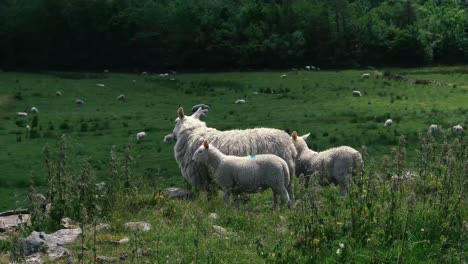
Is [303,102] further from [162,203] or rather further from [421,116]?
[162,203]

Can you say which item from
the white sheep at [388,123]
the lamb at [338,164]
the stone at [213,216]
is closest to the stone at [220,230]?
the stone at [213,216]

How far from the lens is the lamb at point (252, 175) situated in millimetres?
11094

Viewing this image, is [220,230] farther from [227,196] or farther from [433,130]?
[433,130]

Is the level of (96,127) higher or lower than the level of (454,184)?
lower

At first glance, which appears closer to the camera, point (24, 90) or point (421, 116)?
point (421, 116)

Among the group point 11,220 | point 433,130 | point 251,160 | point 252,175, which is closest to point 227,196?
point 252,175

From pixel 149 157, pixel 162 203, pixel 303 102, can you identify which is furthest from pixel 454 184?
pixel 303 102

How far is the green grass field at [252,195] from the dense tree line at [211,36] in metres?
8.41

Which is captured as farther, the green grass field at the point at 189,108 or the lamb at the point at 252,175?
the green grass field at the point at 189,108

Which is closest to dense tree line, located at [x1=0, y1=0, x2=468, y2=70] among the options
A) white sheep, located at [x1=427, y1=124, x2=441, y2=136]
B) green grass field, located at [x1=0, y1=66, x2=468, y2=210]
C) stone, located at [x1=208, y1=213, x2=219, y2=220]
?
green grass field, located at [x1=0, y1=66, x2=468, y2=210]

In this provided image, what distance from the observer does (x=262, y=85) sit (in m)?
46.6

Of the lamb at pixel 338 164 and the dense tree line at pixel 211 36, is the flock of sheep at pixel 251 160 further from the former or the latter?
the dense tree line at pixel 211 36

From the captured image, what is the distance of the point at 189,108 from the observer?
117ft

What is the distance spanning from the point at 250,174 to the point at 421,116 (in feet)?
67.2
